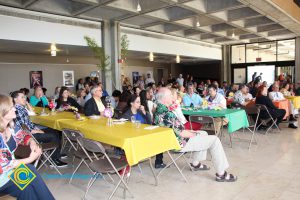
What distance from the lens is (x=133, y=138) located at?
278 centimetres

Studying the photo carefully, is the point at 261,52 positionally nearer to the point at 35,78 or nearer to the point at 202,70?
the point at 202,70

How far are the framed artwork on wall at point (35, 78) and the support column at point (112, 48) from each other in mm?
3726

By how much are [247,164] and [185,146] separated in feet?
4.17

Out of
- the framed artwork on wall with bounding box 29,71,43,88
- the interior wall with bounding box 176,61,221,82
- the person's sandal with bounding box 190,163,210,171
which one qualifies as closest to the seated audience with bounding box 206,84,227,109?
the person's sandal with bounding box 190,163,210,171

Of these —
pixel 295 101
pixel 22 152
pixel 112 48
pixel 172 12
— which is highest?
pixel 172 12

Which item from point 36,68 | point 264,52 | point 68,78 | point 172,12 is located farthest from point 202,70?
point 36,68

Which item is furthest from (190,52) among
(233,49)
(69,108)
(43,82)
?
(69,108)

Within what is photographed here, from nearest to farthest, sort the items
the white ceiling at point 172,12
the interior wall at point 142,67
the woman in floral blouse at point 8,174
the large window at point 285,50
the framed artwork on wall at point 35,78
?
the woman in floral blouse at point 8,174, the white ceiling at point 172,12, the framed artwork on wall at point 35,78, the large window at point 285,50, the interior wall at point 142,67

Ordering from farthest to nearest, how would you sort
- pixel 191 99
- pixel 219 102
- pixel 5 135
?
1. pixel 191 99
2. pixel 219 102
3. pixel 5 135

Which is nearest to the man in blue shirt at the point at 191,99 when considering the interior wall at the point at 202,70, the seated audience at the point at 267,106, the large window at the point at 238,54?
the seated audience at the point at 267,106

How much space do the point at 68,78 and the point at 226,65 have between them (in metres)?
8.58

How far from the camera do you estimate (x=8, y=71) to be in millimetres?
10102

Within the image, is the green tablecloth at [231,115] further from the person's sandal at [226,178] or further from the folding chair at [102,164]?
the folding chair at [102,164]

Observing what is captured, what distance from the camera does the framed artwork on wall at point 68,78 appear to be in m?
11.9
